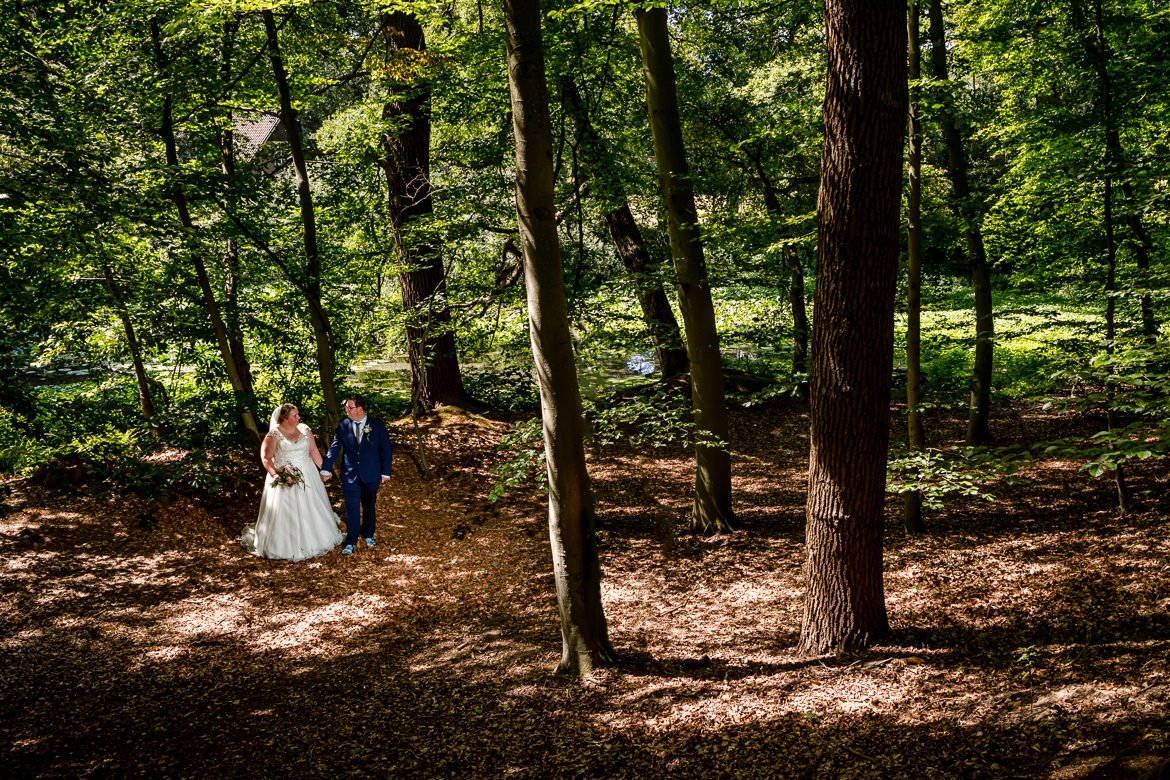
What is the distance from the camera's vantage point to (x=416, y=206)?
12492mm

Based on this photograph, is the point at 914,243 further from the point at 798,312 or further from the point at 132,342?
the point at 132,342

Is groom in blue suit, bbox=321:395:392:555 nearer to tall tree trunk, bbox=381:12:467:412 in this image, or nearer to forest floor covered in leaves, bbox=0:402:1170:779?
forest floor covered in leaves, bbox=0:402:1170:779

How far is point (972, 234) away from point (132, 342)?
11313 millimetres

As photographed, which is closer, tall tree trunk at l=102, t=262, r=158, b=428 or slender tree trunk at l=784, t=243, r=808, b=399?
tall tree trunk at l=102, t=262, r=158, b=428

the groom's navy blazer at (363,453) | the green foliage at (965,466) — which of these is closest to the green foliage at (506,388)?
the groom's navy blazer at (363,453)

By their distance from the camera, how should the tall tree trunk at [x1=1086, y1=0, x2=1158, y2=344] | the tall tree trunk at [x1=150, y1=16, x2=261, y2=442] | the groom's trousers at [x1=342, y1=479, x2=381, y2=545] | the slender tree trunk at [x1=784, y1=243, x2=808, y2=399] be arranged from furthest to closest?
1. the slender tree trunk at [x1=784, y1=243, x2=808, y2=399]
2. the tall tree trunk at [x1=150, y1=16, x2=261, y2=442]
3. the groom's trousers at [x1=342, y1=479, x2=381, y2=545]
4. the tall tree trunk at [x1=1086, y1=0, x2=1158, y2=344]

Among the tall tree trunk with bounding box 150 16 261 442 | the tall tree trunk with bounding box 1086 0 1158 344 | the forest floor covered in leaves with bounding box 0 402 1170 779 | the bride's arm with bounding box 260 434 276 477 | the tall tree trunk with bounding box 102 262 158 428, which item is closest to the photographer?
the forest floor covered in leaves with bounding box 0 402 1170 779

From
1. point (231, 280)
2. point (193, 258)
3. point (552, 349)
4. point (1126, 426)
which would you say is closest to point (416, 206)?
point (231, 280)

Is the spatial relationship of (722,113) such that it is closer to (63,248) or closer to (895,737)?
(63,248)

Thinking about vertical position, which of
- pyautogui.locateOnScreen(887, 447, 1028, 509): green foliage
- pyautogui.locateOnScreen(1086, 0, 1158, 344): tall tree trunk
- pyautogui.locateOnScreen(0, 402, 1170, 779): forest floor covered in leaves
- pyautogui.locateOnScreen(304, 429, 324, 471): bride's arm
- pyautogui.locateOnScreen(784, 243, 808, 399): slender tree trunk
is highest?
pyautogui.locateOnScreen(1086, 0, 1158, 344): tall tree trunk

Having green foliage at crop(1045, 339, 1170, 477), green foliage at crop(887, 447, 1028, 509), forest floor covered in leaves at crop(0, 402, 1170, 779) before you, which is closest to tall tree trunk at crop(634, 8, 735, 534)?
forest floor covered in leaves at crop(0, 402, 1170, 779)

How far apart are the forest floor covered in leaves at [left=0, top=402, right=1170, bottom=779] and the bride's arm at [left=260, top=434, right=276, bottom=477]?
130cm

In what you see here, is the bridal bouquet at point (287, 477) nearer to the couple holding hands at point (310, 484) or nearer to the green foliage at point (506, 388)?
the couple holding hands at point (310, 484)

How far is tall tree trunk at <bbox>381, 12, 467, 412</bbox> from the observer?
10.9 meters
